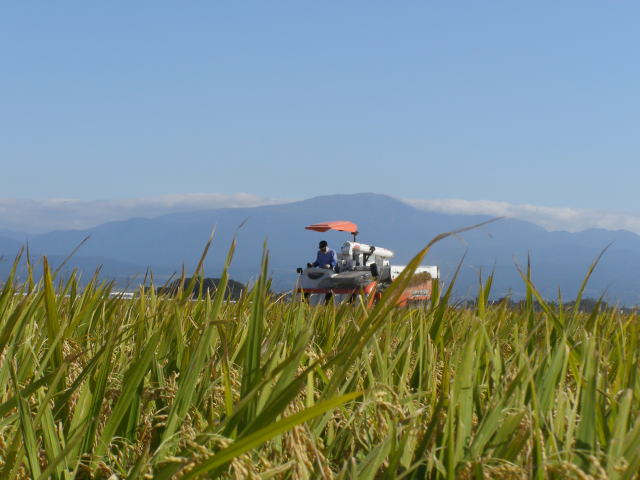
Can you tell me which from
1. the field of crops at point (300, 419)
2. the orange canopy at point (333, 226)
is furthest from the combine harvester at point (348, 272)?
the field of crops at point (300, 419)

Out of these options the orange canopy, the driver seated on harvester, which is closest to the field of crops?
the driver seated on harvester

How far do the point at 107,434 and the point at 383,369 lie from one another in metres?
0.79

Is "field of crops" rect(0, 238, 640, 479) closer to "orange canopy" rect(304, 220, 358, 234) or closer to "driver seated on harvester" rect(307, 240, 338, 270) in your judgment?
"driver seated on harvester" rect(307, 240, 338, 270)

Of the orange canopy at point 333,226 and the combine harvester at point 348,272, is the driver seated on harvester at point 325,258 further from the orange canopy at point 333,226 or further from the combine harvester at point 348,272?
the orange canopy at point 333,226

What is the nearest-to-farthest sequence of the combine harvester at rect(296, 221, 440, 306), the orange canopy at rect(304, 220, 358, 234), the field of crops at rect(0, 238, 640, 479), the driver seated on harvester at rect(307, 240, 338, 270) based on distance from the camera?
the field of crops at rect(0, 238, 640, 479)
the combine harvester at rect(296, 221, 440, 306)
the driver seated on harvester at rect(307, 240, 338, 270)
the orange canopy at rect(304, 220, 358, 234)

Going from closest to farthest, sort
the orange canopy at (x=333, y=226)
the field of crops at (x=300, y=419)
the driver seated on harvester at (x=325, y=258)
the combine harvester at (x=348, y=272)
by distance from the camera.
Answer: the field of crops at (x=300, y=419)
the combine harvester at (x=348, y=272)
the driver seated on harvester at (x=325, y=258)
the orange canopy at (x=333, y=226)

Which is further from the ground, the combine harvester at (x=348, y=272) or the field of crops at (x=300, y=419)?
the field of crops at (x=300, y=419)

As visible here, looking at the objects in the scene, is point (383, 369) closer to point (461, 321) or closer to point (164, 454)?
point (164, 454)

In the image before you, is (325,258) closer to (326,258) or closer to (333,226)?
(326,258)

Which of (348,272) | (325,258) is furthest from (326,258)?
(348,272)

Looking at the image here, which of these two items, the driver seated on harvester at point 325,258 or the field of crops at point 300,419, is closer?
the field of crops at point 300,419

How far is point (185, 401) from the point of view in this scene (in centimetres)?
165

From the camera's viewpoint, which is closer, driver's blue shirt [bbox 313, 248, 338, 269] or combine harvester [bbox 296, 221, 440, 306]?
combine harvester [bbox 296, 221, 440, 306]

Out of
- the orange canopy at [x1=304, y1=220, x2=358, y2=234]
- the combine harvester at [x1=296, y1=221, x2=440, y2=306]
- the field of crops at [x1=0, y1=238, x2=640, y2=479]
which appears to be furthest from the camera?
the orange canopy at [x1=304, y1=220, x2=358, y2=234]
